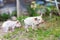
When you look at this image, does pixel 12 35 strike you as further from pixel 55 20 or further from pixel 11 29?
pixel 55 20

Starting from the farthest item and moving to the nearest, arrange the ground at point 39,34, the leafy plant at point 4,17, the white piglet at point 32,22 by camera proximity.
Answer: the leafy plant at point 4,17, the white piglet at point 32,22, the ground at point 39,34

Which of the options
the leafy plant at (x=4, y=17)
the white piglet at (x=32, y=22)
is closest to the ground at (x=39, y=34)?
the white piglet at (x=32, y=22)

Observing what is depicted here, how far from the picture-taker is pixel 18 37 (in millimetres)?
3895

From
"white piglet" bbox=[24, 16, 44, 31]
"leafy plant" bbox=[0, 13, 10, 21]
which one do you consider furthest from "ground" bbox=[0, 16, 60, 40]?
"leafy plant" bbox=[0, 13, 10, 21]

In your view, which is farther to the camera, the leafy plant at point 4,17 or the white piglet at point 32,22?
the leafy plant at point 4,17

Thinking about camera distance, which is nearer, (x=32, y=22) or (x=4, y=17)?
(x=32, y=22)

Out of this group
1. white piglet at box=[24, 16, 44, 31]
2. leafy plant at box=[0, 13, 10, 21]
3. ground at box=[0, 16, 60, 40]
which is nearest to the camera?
ground at box=[0, 16, 60, 40]

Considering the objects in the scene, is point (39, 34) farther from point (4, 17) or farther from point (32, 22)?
point (4, 17)

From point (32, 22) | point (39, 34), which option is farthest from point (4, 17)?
point (39, 34)

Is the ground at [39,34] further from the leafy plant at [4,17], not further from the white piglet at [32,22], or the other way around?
the leafy plant at [4,17]

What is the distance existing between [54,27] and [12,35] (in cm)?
97

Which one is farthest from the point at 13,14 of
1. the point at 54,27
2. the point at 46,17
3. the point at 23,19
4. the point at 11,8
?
the point at 54,27

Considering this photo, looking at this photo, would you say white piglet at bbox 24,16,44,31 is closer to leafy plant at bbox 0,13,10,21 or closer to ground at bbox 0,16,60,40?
ground at bbox 0,16,60,40

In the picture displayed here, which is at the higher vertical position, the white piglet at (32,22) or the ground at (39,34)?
the white piglet at (32,22)
